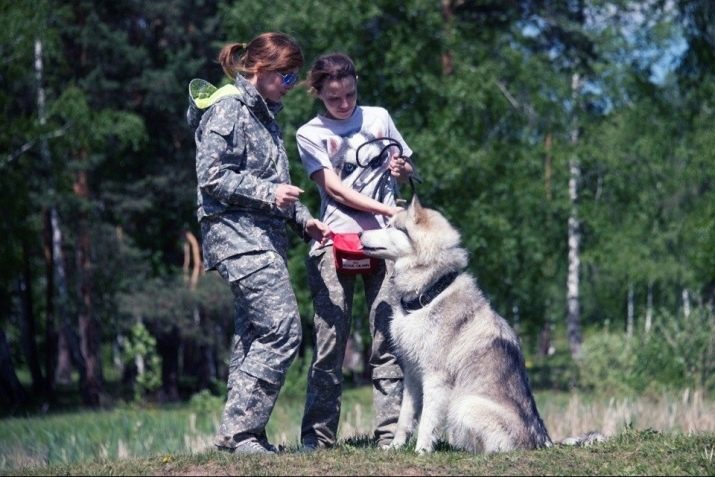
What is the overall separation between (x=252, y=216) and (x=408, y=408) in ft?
5.28

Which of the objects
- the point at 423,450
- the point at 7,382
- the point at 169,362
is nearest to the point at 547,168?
the point at 169,362

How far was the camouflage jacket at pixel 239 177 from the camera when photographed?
5523 millimetres

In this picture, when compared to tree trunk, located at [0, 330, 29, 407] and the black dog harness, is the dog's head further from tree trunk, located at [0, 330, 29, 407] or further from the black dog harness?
tree trunk, located at [0, 330, 29, 407]

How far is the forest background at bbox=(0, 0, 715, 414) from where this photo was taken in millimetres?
18266

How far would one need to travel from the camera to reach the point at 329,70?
235 inches

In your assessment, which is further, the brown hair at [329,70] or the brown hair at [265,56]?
the brown hair at [329,70]

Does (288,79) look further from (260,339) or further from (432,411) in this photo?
(432,411)

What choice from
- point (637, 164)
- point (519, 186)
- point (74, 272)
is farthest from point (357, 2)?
point (74, 272)

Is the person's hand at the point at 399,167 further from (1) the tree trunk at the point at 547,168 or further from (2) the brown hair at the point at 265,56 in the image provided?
(1) the tree trunk at the point at 547,168

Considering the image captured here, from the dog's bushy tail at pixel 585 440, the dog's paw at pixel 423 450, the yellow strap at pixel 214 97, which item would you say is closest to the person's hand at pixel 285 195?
the yellow strap at pixel 214 97

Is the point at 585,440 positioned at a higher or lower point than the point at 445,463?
lower

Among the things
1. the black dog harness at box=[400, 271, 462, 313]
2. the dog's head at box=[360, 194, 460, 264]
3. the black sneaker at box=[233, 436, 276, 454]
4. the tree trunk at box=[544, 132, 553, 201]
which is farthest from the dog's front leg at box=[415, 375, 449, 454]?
the tree trunk at box=[544, 132, 553, 201]

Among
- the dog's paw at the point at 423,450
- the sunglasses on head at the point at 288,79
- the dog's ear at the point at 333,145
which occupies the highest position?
the sunglasses on head at the point at 288,79

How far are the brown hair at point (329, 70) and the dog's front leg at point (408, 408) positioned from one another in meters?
1.91
